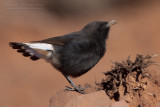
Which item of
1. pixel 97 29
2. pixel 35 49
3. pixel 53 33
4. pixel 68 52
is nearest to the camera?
pixel 35 49

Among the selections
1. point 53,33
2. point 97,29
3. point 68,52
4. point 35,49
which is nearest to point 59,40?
point 68,52

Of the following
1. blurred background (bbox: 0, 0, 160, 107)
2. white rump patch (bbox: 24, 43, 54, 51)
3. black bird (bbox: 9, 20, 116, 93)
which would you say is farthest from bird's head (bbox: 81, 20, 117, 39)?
blurred background (bbox: 0, 0, 160, 107)

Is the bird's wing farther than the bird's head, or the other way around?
the bird's head

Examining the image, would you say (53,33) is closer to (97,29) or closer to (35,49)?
(97,29)

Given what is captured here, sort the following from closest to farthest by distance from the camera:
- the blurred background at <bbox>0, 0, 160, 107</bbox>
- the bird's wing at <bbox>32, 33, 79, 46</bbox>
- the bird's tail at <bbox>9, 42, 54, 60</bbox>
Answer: the bird's tail at <bbox>9, 42, 54, 60</bbox> < the bird's wing at <bbox>32, 33, 79, 46</bbox> < the blurred background at <bbox>0, 0, 160, 107</bbox>

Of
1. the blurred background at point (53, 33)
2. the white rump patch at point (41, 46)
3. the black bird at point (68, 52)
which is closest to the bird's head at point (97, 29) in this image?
the black bird at point (68, 52)

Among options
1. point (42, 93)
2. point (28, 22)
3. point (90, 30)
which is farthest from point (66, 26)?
point (90, 30)

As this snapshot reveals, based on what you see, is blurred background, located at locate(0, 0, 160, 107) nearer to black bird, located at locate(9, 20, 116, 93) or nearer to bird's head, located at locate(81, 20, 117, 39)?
bird's head, located at locate(81, 20, 117, 39)
